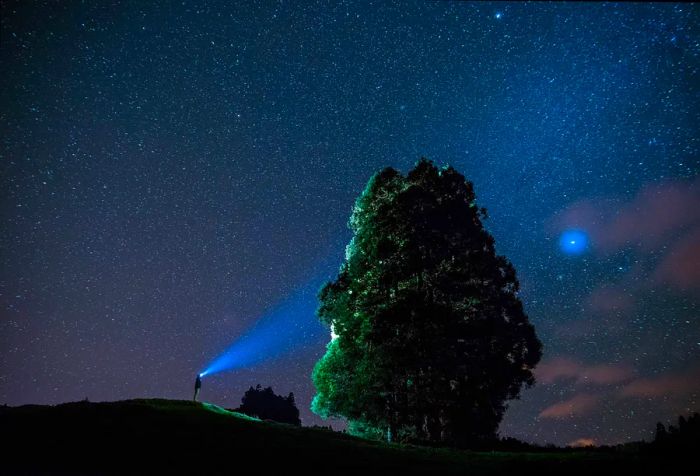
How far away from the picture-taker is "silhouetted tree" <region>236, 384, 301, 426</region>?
Answer: 2544 inches

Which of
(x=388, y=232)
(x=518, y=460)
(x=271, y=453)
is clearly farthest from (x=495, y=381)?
(x=271, y=453)

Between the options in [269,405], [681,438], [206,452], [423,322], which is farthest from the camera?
[269,405]

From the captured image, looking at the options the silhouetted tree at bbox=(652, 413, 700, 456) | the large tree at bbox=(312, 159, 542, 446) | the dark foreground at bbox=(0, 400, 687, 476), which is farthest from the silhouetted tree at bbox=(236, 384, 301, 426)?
the silhouetted tree at bbox=(652, 413, 700, 456)

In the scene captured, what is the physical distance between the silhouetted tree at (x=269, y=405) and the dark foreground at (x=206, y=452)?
5073 cm

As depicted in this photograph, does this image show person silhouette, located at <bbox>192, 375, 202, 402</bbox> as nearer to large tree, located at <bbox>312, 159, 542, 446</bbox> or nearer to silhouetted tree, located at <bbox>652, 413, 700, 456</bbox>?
large tree, located at <bbox>312, 159, 542, 446</bbox>

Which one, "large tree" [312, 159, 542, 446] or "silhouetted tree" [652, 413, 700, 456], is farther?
"large tree" [312, 159, 542, 446]

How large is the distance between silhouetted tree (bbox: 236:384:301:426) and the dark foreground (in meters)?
50.7

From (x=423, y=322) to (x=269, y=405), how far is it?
49826 millimetres

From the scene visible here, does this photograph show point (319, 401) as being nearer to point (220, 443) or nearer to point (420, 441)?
point (420, 441)

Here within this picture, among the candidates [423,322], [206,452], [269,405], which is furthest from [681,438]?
[269,405]

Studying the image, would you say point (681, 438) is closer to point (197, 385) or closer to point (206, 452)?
point (206, 452)

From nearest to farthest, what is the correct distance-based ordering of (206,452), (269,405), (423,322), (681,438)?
(681,438) < (206,452) < (423,322) < (269,405)

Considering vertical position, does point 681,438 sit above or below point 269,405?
below

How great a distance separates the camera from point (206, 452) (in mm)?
12352
